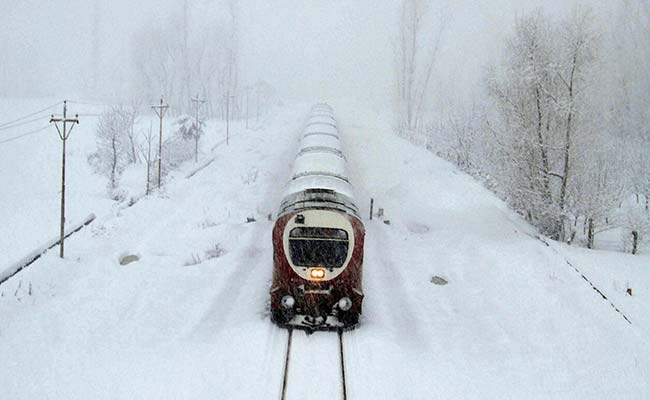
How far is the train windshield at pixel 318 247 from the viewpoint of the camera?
10984mm

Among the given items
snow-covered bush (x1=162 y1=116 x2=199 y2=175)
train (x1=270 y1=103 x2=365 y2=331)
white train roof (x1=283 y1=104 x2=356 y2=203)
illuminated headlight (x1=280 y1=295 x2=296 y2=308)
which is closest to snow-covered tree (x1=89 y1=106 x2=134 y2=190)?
snow-covered bush (x1=162 y1=116 x2=199 y2=175)

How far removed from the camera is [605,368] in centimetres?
1037

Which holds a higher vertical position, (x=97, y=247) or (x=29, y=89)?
(x=29, y=89)

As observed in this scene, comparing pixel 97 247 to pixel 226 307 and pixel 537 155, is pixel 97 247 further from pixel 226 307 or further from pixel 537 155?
pixel 537 155

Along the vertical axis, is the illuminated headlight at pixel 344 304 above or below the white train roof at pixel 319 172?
below

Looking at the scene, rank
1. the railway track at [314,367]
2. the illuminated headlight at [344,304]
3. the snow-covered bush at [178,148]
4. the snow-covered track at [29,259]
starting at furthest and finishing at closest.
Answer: the snow-covered bush at [178,148] < the snow-covered track at [29,259] < the illuminated headlight at [344,304] < the railway track at [314,367]

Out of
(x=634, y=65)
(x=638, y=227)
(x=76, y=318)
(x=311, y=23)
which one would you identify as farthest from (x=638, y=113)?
(x=311, y=23)

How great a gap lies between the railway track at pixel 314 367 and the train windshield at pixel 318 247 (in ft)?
5.31

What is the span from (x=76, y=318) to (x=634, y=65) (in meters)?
41.2

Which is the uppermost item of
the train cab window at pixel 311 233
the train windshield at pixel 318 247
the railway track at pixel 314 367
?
the train cab window at pixel 311 233

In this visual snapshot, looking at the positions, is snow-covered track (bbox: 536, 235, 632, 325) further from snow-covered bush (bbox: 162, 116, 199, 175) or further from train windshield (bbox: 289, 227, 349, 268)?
snow-covered bush (bbox: 162, 116, 199, 175)

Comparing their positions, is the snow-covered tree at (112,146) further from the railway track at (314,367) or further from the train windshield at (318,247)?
the railway track at (314,367)

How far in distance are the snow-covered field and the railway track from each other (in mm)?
41

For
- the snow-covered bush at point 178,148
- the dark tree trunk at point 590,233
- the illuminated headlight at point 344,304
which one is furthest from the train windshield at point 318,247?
the snow-covered bush at point 178,148
